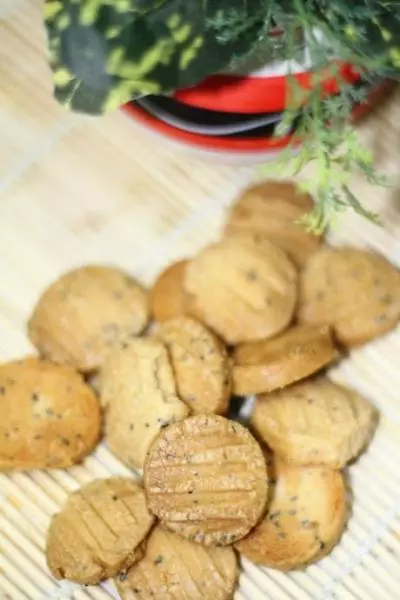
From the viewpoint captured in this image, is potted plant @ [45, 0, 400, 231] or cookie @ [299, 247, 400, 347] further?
cookie @ [299, 247, 400, 347]

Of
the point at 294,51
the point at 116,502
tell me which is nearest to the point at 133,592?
the point at 116,502

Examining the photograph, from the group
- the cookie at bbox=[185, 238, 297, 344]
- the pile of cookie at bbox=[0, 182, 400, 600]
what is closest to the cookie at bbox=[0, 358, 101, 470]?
the pile of cookie at bbox=[0, 182, 400, 600]

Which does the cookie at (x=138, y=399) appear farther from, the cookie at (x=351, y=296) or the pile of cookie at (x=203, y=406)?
the cookie at (x=351, y=296)

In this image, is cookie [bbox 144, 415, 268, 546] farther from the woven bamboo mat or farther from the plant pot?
the plant pot

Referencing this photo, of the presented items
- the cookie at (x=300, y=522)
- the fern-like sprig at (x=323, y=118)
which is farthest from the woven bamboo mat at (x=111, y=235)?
the fern-like sprig at (x=323, y=118)

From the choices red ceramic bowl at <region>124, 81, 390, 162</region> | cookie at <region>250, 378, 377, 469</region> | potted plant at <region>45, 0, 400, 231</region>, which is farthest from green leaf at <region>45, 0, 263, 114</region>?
cookie at <region>250, 378, 377, 469</region>

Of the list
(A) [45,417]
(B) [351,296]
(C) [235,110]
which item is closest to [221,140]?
(C) [235,110]

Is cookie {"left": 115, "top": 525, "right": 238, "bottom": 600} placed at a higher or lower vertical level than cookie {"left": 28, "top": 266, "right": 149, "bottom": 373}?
lower

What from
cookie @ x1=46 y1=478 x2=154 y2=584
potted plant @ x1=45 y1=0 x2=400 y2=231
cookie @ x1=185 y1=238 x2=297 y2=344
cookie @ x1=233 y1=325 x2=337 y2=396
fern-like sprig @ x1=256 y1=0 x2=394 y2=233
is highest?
potted plant @ x1=45 y1=0 x2=400 y2=231
